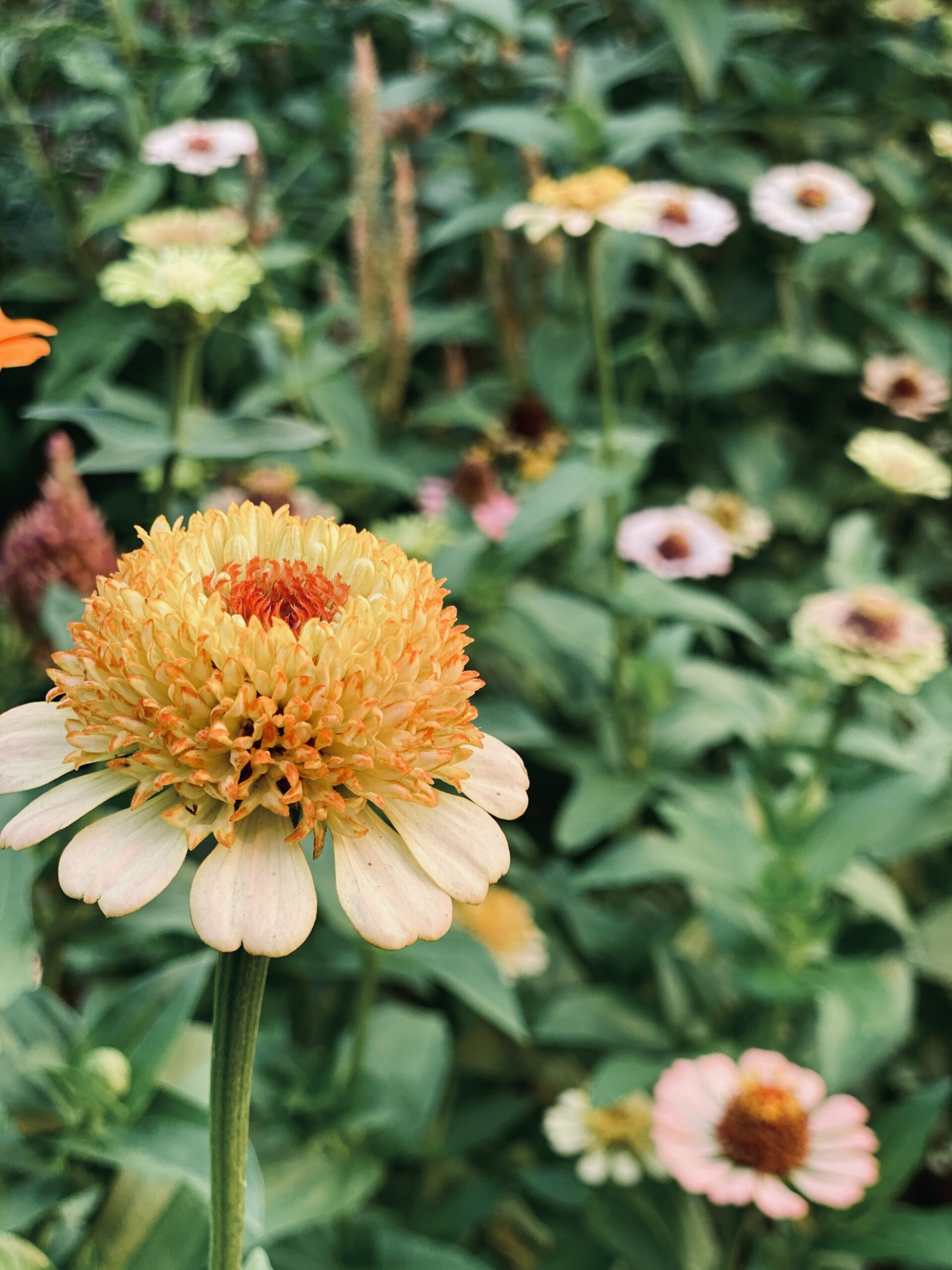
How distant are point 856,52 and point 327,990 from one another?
4.81 feet

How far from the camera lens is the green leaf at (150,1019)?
58 cm

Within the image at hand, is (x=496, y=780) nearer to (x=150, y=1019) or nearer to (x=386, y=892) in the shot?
(x=386, y=892)

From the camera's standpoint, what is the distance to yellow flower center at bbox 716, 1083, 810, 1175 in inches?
30.6

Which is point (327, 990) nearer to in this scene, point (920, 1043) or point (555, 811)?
point (555, 811)

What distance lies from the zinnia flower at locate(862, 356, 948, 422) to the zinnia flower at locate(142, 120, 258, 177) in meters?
0.87

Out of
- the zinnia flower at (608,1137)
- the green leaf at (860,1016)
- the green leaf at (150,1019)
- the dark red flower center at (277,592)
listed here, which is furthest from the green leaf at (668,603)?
the dark red flower center at (277,592)

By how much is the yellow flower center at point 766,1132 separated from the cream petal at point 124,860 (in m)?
0.61

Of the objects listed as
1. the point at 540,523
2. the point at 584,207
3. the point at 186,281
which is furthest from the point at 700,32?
the point at 186,281

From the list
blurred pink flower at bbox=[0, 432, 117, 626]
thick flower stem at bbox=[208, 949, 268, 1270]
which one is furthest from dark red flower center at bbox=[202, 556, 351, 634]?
blurred pink flower at bbox=[0, 432, 117, 626]

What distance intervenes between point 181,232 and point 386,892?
0.82 m

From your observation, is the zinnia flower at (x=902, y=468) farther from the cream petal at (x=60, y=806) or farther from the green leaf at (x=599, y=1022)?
the cream petal at (x=60, y=806)

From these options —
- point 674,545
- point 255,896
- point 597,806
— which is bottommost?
point 597,806

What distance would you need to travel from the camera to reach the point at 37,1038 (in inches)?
24.3

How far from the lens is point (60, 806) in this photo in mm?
354
